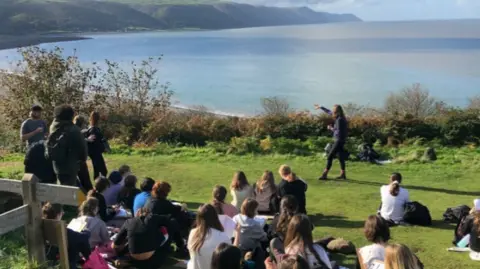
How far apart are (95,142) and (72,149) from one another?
8.61 ft

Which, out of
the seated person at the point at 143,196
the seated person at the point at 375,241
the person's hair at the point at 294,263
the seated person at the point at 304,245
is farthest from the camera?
the seated person at the point at 143,196

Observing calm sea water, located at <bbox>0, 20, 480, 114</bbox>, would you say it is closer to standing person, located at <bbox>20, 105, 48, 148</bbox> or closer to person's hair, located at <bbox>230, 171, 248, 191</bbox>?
standing person, located at <bbox>20, 105, 48, 148</bbox>

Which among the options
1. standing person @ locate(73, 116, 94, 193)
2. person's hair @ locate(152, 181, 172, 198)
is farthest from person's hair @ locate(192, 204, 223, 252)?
standing person @ locate(73, 116, 94, 193)

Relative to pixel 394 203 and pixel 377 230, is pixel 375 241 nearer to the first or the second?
pixel 377 230

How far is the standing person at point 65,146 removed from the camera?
26.7 feet

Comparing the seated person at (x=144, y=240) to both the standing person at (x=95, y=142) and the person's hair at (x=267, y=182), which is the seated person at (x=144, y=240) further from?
the standing person at (x=95, y=142)

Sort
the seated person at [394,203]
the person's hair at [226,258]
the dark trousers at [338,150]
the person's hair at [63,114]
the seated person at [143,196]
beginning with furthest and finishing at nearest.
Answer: the dark trousers at [338,150], the seated person at [394,203], the person's hair at [63,114], the seated person at [143,196], the person's hair at [226,258]

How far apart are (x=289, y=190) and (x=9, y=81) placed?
49.9ft

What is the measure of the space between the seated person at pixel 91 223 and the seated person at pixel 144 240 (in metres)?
0.22

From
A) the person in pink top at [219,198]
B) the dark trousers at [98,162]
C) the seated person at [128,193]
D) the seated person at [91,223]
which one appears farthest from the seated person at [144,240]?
the dark trousers at [98,162]

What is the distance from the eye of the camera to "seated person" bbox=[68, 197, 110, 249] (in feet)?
22.8

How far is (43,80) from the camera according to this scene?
20.8 metres

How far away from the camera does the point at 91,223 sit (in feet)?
23.1

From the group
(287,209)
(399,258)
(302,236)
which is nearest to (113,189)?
(287,209)
